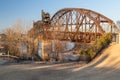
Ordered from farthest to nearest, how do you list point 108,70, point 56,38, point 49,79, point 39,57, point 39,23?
point 39,23, point 56,38, point 39,57, point 108,70, point 49,79

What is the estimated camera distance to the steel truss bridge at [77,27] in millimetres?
52125

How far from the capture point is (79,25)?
2255 inches

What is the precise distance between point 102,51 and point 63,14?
24.7 m

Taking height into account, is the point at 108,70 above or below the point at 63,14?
below

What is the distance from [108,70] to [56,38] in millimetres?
30307

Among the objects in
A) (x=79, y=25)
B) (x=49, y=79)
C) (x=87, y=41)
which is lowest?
(x=49, y=79)

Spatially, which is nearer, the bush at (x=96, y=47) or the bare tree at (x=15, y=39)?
the bush at (x=96, y=47)

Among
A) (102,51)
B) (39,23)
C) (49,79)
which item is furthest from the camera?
(39,23)

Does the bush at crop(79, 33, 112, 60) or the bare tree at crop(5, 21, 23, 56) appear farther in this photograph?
the bare tree at crop(5, 21, 23, 56)

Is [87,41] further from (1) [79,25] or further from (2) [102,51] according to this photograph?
(2) [102,51]

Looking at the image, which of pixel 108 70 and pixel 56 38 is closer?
pixel 108 70

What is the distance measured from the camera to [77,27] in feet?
188

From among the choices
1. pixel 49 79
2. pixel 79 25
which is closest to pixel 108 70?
pixel 49 79

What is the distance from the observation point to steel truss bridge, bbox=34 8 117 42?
52.1 metres
